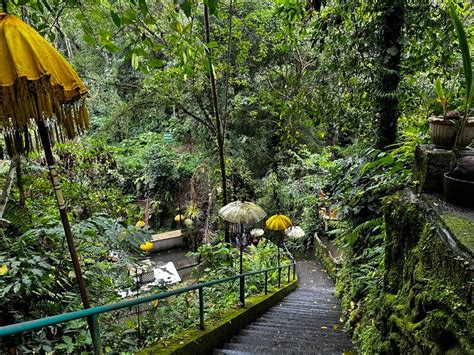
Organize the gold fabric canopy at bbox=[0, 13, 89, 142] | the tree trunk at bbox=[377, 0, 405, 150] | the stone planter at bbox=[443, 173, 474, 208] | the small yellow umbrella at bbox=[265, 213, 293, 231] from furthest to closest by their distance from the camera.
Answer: the small yellow umbrella at bbox=[265, 213, 293, 231], the tree trunk at bbox=[377, 0, 405, 150], the stone planter at bbox=[443, 173, 474, 208], the gold fabric canopy at bbox=[0, 13, 89, 142]

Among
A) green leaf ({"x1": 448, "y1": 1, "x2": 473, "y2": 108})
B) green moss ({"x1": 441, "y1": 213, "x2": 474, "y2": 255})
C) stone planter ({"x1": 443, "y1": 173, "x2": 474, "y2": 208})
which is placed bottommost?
green moss ({"x1": 441, "y1": 213, "x2": 474, "y2": 255})

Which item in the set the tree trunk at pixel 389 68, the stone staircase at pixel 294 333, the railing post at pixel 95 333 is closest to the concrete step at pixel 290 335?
the stone staircase at pixel 294 333

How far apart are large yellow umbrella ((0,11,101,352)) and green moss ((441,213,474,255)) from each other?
2.14 m

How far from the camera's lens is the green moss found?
1.63 m

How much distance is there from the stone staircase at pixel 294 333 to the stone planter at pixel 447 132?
7.54 ft

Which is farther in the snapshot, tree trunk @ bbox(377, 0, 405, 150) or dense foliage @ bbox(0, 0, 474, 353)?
tree trunk @ bbox(377, 0, 405, 150)

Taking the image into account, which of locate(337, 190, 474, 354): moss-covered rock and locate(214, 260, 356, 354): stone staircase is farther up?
locate(337, 190, 474, 354): moss-covered rock

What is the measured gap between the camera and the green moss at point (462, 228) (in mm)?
1634

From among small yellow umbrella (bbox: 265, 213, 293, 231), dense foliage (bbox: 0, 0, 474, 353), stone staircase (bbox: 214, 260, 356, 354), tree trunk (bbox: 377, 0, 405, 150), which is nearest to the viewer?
dense foliage (bbox: 0, 0, 474, 353)

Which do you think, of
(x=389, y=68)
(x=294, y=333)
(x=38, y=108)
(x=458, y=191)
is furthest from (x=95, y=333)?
(x=389, y=68)

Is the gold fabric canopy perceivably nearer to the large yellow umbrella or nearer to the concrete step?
the large yellow umbrella

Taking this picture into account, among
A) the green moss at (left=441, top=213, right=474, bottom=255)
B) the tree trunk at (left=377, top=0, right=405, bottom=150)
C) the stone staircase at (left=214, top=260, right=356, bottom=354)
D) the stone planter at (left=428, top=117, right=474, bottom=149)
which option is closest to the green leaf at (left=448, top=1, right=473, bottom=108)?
the stone planter at (left=428, top=117, right=474, bottom=149)

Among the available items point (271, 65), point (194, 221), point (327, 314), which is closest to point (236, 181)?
point (194, 221)

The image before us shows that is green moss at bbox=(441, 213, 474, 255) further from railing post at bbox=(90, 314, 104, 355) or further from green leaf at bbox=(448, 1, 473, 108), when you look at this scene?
railing post at bbox=(90, 314, 104, 355)
